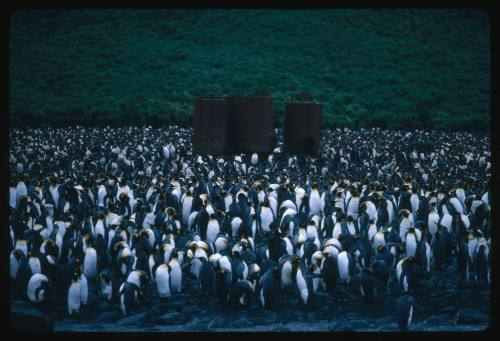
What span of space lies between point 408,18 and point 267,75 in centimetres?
1727

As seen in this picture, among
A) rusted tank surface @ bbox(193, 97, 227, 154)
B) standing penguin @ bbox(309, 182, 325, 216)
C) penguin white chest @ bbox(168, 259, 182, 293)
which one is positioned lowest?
penguin white chest @ bbox(168, 259, 182, 293)

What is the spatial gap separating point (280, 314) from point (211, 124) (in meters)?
11.3

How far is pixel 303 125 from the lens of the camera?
63.0 ft

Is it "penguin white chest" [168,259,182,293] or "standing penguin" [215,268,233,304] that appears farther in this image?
"penguin white chest" [168,259,182,293]

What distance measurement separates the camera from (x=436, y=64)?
49.3m

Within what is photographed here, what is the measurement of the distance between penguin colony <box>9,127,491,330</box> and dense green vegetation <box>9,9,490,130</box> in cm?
1929

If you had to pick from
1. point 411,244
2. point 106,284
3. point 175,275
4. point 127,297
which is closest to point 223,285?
point 175,275

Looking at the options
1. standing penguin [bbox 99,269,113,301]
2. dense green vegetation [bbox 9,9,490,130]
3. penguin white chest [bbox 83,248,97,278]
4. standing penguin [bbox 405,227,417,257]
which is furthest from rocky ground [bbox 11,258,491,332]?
dense green vegetation [bbox 9,9,490,130]

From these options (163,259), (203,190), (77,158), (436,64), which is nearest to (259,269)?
(163,259)

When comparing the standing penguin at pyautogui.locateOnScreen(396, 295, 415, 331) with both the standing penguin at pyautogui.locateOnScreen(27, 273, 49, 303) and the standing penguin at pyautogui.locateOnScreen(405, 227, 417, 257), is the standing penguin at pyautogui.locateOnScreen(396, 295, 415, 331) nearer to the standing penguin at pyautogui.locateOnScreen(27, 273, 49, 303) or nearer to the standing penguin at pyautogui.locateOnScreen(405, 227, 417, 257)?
the standing penguin at pyautogui.locateOnScreen(405, 227, 417, 257)

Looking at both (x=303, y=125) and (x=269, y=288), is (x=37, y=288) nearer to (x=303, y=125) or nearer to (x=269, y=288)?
(x=269, y=288)

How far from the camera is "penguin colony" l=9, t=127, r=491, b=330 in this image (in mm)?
8172

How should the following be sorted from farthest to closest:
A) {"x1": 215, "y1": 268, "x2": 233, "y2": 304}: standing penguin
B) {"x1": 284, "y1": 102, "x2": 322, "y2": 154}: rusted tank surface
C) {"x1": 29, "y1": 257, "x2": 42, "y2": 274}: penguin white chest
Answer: {"x1": 284, "y1": 102, "x2": 322, "y2": 154}: rusted tank surface, {"x1": 29, "y1": 257, "x2": 42, "y2": 274}: penguin white chest, {"x1": 215, "y1": 268, "x2": 233, "y2": 304}: standing penguin
